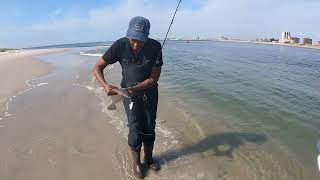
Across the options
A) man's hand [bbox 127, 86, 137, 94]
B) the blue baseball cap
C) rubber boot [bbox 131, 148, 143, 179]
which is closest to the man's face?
the blue baseball cap

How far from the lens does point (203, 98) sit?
1152 cm

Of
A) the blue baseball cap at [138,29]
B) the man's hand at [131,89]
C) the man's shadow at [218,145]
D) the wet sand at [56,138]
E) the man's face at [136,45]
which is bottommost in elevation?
the man's shadow at [218,145]

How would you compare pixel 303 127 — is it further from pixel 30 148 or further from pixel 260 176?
pixel 30 148

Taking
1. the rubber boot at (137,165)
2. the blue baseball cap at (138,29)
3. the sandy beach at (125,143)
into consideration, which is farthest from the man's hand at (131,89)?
the sandy beach at (125,143)

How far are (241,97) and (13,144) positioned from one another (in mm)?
7062

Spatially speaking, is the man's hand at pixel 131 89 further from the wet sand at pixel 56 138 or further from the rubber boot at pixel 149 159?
the wet sand at pixel 56 138

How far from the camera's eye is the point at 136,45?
5.19 m

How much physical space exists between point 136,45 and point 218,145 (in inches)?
118

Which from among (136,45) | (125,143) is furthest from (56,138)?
(136,45)

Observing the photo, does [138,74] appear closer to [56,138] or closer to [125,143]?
[125,143]

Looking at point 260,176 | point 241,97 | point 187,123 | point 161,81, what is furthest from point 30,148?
point 161,81

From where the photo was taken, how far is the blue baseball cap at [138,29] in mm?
5009

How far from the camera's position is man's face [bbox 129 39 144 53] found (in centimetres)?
515

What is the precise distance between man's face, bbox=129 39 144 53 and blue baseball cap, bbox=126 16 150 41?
116 mm
